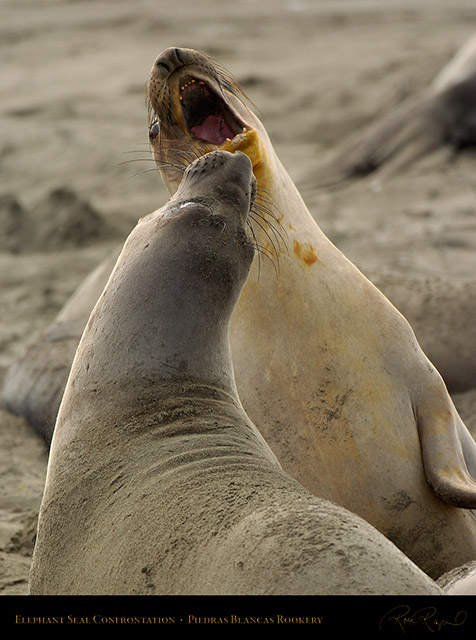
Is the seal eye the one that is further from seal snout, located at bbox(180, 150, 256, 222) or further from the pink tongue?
seal snout, located at bbox(180, 150, 256, 222)

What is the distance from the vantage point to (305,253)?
303 cm

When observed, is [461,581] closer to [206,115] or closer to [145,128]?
[206,115]

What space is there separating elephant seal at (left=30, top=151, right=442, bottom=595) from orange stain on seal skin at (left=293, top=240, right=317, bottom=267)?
0.49 meters

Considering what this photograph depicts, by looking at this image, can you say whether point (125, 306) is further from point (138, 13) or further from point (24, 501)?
point (138, 13)

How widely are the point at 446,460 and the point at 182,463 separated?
0.95 metres

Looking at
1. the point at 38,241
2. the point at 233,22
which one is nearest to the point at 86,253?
the point at 38,241

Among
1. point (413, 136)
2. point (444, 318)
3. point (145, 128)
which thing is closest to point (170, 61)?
point (444, 318)

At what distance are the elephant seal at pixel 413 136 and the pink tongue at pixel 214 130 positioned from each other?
441cm

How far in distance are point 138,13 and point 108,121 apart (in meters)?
5.06

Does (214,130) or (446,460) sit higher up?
(214,130)

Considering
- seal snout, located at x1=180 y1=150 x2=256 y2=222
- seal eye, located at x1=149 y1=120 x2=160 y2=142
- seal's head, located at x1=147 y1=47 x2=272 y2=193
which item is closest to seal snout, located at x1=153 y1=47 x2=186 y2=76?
seal's head, located at x1=147 y1=47 x2=272 y2=193

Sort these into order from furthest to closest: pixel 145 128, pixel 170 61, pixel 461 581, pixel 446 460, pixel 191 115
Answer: pixel 145 128 < pixel 191 115 < pixel 170 61 < pixel 446 460 < pixel 461 581

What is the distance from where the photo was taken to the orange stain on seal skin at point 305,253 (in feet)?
9.87

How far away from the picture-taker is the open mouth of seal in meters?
3.04
